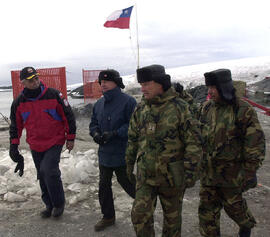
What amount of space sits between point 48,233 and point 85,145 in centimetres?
403

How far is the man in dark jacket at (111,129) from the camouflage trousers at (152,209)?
725 mm

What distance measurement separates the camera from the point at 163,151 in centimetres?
241

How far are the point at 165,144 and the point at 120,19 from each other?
11368mm

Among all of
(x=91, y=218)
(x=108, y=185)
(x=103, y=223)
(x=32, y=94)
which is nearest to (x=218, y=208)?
(x=108, y=185)

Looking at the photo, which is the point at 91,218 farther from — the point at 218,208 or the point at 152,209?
the point at 218,208

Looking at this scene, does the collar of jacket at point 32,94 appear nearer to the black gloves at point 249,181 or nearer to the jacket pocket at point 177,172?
the jacket pocket at point 177,172

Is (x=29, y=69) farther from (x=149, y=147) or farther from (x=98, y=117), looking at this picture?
(x=149, y=147)

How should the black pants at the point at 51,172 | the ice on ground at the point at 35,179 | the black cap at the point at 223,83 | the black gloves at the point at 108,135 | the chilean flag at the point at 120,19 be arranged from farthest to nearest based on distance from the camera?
the chilean flag at the point at 120,19
the ice on ground at the point at 35,179
the black pants at the point at 51,172
the black gloves at the point at 108,135
the black cap at the point at 223,83

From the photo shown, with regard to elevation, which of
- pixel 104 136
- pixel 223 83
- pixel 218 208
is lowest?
pixel 218 208

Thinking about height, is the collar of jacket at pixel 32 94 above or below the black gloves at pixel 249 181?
above

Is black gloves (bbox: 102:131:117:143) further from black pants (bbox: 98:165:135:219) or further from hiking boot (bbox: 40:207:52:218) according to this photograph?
hiking boot (bbox: 40:207:52:218)

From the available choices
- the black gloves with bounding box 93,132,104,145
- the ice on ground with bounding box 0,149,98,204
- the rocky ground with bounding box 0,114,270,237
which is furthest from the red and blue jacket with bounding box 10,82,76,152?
the ice on ground with bounding box 0,149,98,204

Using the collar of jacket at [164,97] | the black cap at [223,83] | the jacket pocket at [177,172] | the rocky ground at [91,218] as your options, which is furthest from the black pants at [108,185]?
the black cap at [223,83]

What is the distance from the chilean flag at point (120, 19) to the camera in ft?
41.6
